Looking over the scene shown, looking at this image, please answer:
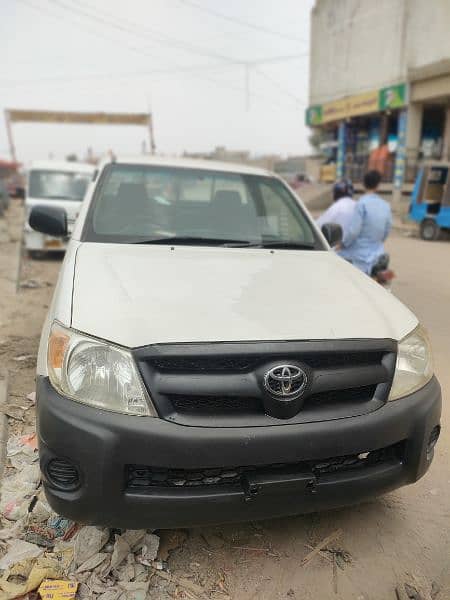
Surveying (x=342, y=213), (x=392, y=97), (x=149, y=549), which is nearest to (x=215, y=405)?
(x=149, y=549)

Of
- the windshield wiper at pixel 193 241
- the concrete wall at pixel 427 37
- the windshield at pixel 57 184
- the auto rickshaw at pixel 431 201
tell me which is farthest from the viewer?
the concrete wall at pixel 427 37

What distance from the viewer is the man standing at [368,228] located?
207 inches

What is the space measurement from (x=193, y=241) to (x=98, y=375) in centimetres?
137

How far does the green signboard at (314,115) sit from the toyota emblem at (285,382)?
27.6m

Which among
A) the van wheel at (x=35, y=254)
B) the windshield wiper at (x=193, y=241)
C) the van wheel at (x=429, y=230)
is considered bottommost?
the van wheel at (x=429, y=230)

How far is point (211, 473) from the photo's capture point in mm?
1941

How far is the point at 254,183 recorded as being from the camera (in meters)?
3.84

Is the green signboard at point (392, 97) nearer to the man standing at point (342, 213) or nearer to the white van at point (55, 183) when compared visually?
the white van at point (55, 183)

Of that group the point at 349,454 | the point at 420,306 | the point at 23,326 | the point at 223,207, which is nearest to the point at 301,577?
the point at 349,454

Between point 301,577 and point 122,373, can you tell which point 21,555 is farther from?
point 301,577

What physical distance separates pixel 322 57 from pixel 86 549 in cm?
2872

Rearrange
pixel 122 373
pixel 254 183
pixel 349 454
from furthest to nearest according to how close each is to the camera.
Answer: pixel 254 183, pixel 349 454, pixel 122 373

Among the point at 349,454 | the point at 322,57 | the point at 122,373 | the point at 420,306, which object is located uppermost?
the point at 322,57

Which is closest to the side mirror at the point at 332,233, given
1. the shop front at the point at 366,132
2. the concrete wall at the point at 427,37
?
the concrete wall at the point at 427,37
